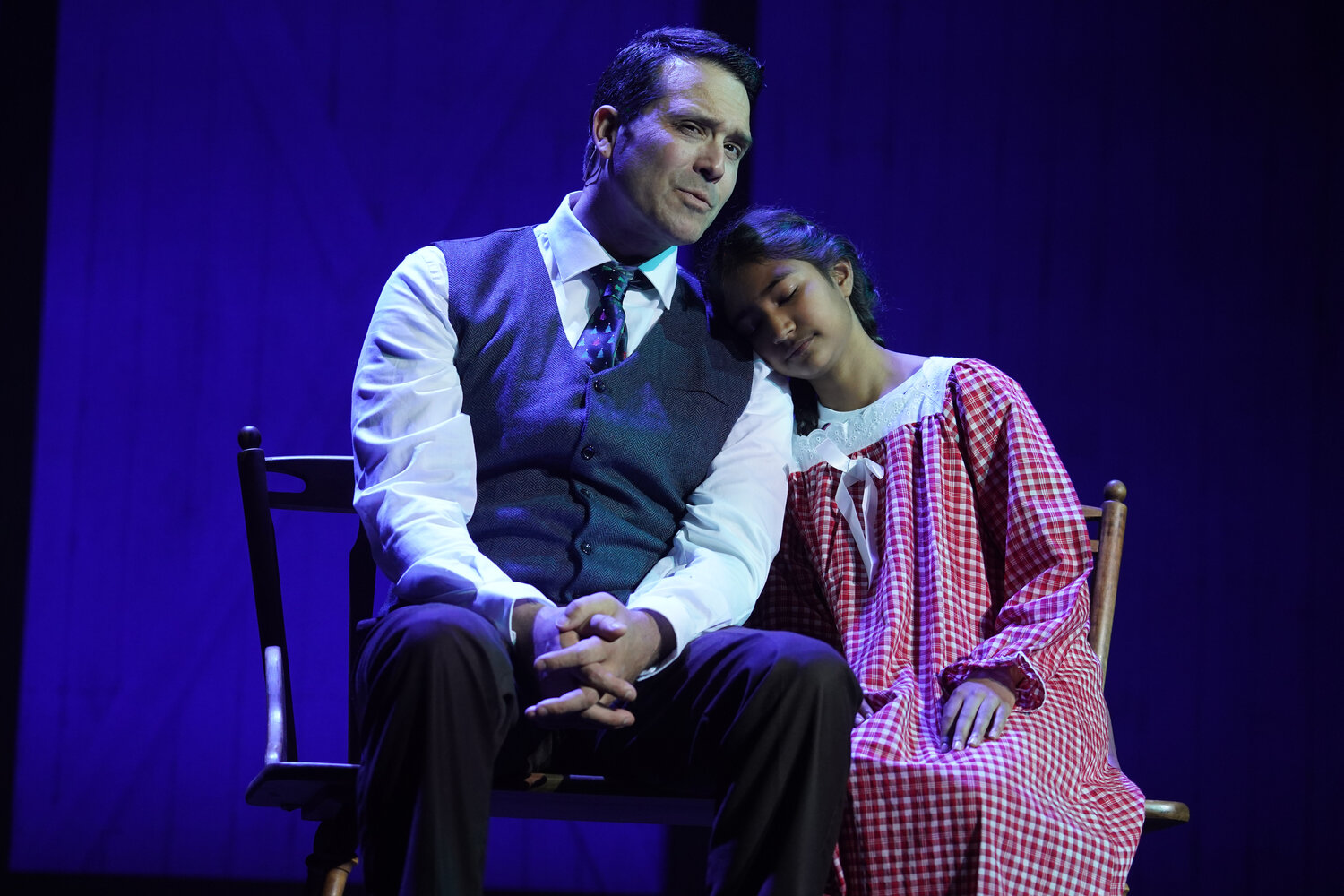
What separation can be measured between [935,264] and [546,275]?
1.21 meters

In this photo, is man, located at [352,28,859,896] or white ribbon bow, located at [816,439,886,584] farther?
white ribbon bow, located at [816,439,886,584]

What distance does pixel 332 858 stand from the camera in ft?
5.52

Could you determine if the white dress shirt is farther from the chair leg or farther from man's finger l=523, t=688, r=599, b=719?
the chair leg

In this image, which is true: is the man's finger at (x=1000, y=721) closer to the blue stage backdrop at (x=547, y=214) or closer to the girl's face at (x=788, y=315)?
the girl's face at (x=788, y=315)

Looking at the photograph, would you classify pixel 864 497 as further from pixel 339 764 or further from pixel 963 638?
pixel 339 764

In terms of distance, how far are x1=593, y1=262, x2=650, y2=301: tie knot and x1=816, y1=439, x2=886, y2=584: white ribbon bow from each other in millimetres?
399

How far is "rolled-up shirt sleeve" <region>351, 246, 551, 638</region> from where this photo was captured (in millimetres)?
1521

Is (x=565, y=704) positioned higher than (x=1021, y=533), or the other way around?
(x=1021, y=533)

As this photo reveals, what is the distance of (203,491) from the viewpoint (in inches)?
103

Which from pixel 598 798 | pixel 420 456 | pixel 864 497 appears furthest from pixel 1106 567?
pixel 420 456

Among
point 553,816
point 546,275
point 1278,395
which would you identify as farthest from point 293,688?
point 1278,395

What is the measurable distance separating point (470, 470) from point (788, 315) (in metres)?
0.55

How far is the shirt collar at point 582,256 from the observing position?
1844 mm

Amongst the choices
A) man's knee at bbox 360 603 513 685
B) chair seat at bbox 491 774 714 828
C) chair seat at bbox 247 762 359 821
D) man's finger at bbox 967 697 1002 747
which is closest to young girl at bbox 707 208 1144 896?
man's finger at bbox 967 697 1002 747
